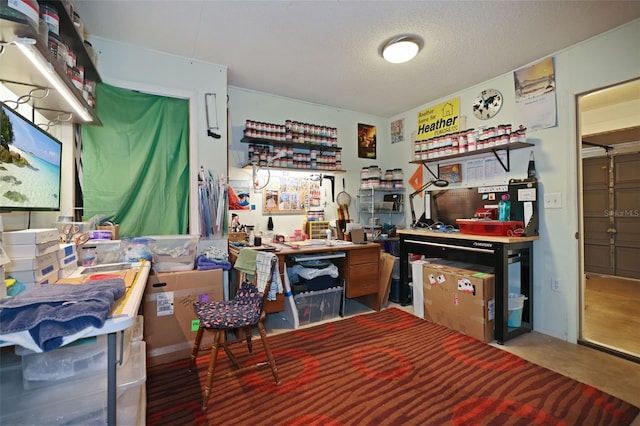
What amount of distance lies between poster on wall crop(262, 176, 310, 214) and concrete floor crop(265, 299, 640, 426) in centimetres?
138

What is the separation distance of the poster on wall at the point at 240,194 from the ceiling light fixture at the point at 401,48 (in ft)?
6.41

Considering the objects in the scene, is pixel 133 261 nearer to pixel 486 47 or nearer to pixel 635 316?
pixel 486 47

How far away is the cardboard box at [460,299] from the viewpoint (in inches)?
99.9

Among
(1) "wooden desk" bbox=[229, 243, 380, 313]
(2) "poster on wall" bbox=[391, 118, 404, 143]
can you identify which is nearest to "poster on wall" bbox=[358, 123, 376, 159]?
(2) "poster on wall" bbox=[391, 118, 404, 143]

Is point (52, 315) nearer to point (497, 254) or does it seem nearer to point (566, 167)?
point (497, 254)

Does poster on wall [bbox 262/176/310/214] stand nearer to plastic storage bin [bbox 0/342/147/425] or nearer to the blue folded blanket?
plastic storage bin [bbox 0/342/147/425]

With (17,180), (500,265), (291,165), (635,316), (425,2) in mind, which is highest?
(425,2)

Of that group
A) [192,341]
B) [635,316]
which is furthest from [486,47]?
[192,341]

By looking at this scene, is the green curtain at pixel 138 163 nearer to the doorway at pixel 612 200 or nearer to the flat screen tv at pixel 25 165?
the flat screen tv at pixel 25 165

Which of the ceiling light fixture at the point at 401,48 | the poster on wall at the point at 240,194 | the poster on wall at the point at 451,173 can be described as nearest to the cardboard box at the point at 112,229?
the poster on wall at the point at 240,194

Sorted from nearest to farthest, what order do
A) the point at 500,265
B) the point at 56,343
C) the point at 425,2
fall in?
the point at 56,343, the point at 425,2, the point at 500,265

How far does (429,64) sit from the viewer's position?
281 centimetres

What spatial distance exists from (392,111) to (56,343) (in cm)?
418

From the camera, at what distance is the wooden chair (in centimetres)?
181
